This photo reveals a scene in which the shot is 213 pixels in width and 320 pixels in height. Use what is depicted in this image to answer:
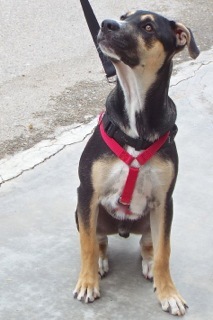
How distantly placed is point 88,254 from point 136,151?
593 mm

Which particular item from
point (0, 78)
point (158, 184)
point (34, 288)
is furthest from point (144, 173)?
point (0, 78)

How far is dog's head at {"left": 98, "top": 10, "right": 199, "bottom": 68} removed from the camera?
2.98 m

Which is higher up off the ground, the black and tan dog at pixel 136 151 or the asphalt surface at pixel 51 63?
the black and tan dog at pixel 136 151

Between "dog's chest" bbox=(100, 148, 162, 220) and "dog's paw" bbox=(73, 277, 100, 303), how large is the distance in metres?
0.38

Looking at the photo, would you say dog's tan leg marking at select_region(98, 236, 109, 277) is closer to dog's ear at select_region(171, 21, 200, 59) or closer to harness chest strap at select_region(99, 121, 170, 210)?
harness chest strap at select_region(99, 121, 170, 210)

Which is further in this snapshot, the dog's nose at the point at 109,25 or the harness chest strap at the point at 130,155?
the harness chest strap at the point at 130,155

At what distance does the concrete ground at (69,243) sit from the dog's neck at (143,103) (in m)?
0.84

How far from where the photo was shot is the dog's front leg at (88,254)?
3377 millimetres

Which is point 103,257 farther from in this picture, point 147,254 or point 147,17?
point 147,17

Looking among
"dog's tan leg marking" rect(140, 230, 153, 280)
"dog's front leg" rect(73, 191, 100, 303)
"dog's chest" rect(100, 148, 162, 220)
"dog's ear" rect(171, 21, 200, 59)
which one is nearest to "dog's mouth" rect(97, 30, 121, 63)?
"dog's ear" rect(171, 21, 200, 59)

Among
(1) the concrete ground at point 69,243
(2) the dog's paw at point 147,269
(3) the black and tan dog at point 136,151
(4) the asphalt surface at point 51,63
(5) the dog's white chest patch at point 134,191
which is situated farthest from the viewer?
(4) the asphalt surface at point 51,63

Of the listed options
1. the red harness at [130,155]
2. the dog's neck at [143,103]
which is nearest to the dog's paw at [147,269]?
the red harness at [130,155]

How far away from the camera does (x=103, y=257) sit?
145 inches

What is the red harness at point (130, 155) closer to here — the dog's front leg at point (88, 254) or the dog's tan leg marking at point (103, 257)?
the dog's front leg at point (88, 254)
